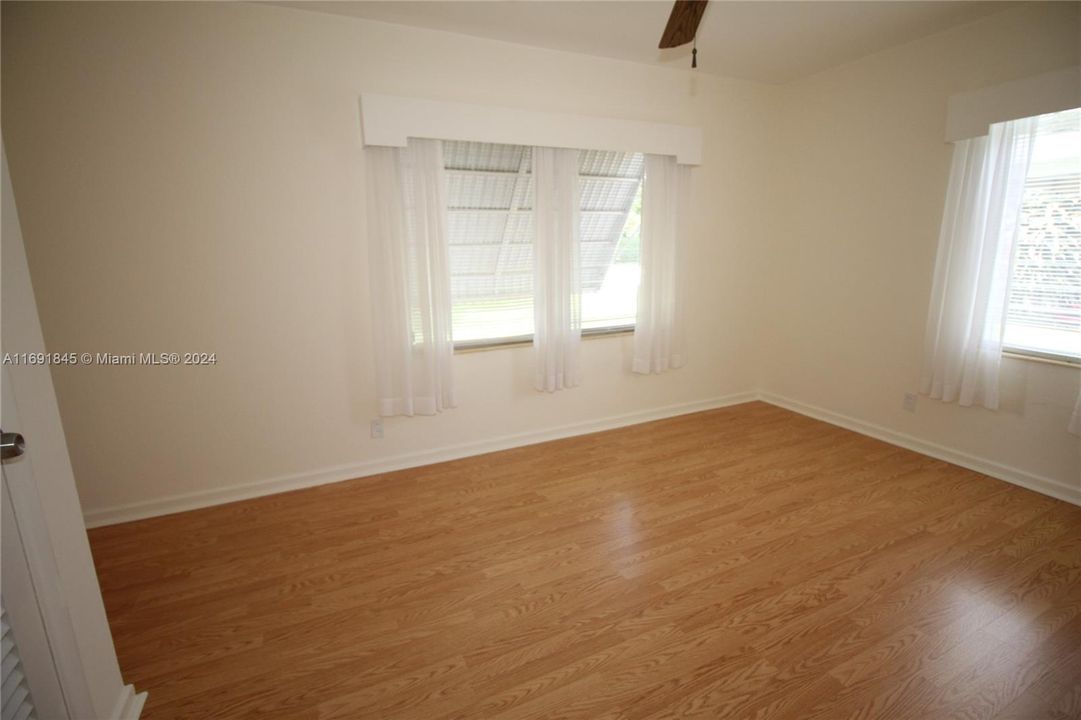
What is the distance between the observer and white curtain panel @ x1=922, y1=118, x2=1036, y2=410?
2623mm

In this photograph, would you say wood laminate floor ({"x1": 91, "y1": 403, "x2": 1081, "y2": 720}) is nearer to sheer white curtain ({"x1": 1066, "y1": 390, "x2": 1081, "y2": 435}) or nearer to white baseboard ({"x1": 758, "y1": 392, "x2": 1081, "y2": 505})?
white baseboard ({"x1": 758, "y1": 392, "x2": 1081, "y2": 505})

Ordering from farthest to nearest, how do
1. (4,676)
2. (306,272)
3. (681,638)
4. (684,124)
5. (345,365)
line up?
(684,124)
(345,365)
(306,272)
(681,638)
(4,676)

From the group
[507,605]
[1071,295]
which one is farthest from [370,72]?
[1071,295]

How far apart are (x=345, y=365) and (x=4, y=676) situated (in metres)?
1.95

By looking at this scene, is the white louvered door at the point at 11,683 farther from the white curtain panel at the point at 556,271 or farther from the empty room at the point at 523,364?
the white curtain panel at the point at 556,271

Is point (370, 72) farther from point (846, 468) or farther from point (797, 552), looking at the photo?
point (846, 468)

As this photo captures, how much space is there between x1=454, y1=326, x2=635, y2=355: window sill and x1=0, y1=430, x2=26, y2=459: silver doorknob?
2.17m

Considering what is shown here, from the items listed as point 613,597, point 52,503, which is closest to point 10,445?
point 52,503

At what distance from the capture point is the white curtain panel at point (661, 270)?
11.3 feet

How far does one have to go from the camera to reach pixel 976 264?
2791 millimetres

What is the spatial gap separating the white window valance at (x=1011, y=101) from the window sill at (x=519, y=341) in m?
2.24

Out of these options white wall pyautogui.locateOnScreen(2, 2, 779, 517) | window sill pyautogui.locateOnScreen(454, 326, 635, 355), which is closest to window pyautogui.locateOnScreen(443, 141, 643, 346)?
window sill pyautogui.locateOnScreen(454, 326, 635, 355)

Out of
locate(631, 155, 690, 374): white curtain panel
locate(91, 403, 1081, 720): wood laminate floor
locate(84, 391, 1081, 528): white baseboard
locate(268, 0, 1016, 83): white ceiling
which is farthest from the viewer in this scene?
locate(631, 155, 690, 374): white curtain panel

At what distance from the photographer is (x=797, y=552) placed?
222 cm
